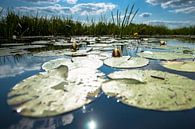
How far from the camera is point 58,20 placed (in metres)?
9.77

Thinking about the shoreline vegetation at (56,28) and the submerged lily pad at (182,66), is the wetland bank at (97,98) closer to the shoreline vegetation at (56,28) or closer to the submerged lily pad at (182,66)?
the submerged lily pad at (182,66)

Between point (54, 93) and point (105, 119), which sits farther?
point (54, 93)

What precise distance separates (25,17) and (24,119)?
785cm

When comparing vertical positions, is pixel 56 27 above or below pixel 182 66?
above

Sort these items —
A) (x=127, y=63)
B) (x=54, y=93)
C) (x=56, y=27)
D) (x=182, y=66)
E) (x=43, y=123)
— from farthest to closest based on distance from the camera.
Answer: (x=56, y=27) < (x=127, y=63) < (x=182, y=66) < (x=54, y=93) < (x=43, y=123)

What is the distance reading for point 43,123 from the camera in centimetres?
137

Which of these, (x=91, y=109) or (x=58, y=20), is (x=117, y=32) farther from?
(x=91, y=109)

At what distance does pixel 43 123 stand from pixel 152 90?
3.55 ft

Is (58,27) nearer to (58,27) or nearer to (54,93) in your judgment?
(58,27)

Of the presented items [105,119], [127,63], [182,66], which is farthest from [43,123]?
[182,66]

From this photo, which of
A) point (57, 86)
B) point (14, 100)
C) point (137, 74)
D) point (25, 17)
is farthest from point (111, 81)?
point (25, 17)

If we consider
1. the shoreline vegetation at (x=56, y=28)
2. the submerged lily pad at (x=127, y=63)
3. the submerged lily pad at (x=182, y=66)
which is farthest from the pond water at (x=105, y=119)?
the shoreline vegetation at (x=56, y=28)

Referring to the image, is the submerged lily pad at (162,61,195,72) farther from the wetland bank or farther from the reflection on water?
the reflection on water

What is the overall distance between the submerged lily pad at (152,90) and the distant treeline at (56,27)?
6361 mm
